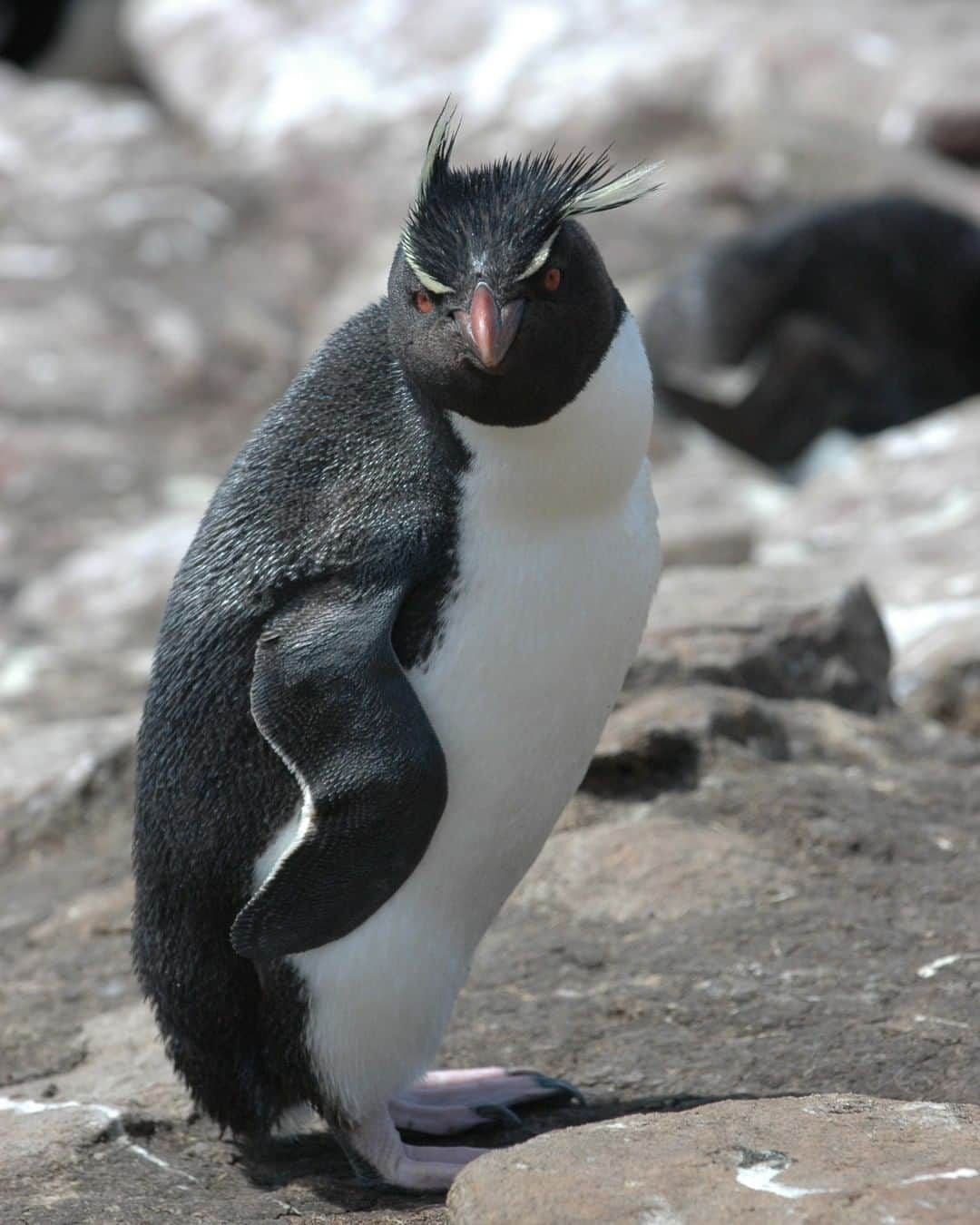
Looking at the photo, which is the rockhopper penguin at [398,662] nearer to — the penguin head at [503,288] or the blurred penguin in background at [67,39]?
the penguin head at [503,288]

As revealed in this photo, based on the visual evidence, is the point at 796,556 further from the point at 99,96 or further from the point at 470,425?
the point at 99,96

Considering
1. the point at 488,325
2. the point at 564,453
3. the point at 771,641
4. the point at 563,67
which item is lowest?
the point at 771,641

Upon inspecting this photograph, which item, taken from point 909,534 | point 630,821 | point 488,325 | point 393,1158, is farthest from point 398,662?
point 909,534

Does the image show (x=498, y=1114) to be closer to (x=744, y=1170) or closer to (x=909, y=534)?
(x=744, y=1170)

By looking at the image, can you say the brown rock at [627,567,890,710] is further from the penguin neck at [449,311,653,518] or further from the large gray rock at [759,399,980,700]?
the penguin neck at [449,311,653,518]

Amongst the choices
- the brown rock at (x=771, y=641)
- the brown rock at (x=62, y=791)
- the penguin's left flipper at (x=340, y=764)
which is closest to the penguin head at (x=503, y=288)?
the penguin's left flipper at (x=340, y=764)

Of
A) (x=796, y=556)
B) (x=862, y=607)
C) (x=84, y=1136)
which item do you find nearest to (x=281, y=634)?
(x=84, y=1136)

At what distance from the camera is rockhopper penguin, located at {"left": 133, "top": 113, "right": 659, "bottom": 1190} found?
2.54 metres

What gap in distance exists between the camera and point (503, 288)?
98.7 inches

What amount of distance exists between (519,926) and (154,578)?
3754mm

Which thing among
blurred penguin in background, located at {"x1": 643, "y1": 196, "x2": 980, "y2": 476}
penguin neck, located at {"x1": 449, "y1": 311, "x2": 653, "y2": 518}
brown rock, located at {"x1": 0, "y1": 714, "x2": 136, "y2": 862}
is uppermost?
blurred penguin in background, located at {"x1": 643, "y1": 196, "x2": 980, "y2": 476}

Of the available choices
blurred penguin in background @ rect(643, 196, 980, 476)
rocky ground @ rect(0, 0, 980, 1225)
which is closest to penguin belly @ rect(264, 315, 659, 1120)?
rocky ground @ rect(0, 0, 980, 1225)

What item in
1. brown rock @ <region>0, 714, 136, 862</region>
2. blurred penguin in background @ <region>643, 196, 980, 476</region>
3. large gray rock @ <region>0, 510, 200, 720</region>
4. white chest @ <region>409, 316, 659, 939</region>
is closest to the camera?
white chest @ <region>409, 316, 659, 939</region>

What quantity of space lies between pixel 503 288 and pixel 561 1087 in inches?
50.1
